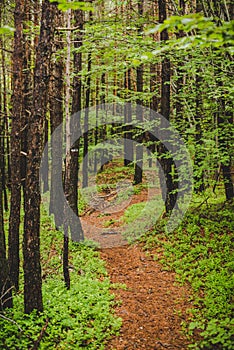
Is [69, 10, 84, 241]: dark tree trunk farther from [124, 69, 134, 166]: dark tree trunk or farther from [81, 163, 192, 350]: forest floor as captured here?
[124, 69, 134, 166]: dark tree trunk

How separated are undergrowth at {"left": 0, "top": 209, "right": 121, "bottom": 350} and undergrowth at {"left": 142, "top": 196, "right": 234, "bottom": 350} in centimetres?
187

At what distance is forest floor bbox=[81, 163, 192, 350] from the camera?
21.5 ft

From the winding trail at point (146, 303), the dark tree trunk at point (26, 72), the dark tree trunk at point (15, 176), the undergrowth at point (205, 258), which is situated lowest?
the winding trail at point (146, 303)

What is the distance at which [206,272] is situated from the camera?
338 inches

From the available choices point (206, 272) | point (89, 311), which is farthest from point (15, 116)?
point (206, 272)

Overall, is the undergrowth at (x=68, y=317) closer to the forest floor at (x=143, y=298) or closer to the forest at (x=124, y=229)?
the forest at (x=124, y=229)

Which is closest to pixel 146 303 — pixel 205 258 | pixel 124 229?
pixel 205 258

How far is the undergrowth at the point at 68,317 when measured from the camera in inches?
243

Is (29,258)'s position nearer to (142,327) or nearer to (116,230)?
(142,327)

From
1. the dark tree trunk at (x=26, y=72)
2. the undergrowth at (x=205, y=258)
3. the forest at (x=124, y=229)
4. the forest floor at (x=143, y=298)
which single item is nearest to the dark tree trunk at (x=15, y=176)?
the forest at (x=124, y=229)

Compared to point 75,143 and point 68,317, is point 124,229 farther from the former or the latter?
point 68,317

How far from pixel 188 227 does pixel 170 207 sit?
143 centimetres

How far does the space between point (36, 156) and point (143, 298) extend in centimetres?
453

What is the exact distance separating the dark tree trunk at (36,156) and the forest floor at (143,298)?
1.98 m
